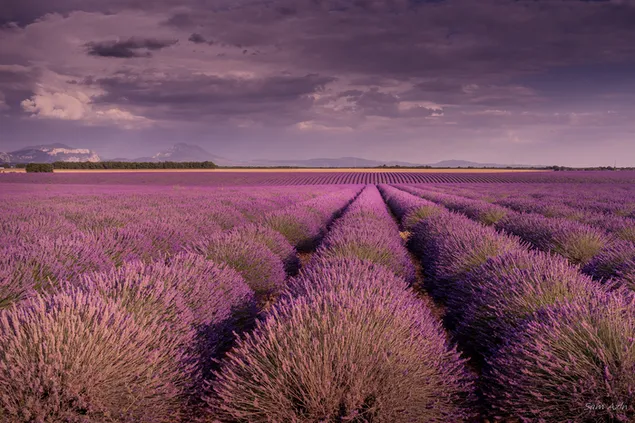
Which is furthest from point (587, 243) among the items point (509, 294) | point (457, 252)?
point (509, 294)

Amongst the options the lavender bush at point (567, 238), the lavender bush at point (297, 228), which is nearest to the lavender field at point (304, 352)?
the lavender bush at point (567, 238)

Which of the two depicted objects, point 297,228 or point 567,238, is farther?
point 297,228

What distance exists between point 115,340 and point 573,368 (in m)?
2.53

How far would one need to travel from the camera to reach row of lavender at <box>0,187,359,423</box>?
5.71ft

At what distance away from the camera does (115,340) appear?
2.05m

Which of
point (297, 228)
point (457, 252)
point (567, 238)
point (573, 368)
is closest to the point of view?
point (573, 368)

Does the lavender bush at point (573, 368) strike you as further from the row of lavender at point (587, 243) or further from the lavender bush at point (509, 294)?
the row of lavender at point (587, 243)

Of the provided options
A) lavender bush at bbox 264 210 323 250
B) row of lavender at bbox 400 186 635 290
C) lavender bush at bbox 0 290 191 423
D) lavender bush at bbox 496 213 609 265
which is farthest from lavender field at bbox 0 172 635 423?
lavender bush at bbox 264 210 323 250

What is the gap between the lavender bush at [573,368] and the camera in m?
1.81

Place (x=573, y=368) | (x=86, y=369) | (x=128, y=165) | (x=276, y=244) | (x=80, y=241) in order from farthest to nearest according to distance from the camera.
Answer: (x=128, y=165)
(x=276, y=244)
(x=80, y=241)
(x=573, y=368)
(x=86, y=369)

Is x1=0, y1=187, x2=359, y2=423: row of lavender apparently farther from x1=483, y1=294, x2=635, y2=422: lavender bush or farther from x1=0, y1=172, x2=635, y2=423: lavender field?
x1=483, y1=294, x2=635, y2=422: lavender bush

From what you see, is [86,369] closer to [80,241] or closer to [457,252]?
[80,241]

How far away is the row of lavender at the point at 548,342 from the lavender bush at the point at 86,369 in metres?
1.88

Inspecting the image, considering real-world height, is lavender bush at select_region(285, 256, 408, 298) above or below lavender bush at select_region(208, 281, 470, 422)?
above
